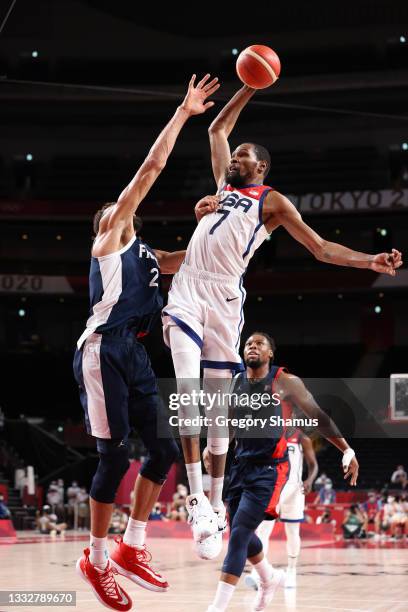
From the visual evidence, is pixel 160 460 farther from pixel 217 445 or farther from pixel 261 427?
pixel 261 427

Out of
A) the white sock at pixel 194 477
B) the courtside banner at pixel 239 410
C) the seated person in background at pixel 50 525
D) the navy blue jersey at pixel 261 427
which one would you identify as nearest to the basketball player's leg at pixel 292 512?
the courtside banner at pixel 239 410

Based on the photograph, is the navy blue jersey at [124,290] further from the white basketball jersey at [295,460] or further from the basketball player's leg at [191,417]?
the white basketball jersey at [295,460]

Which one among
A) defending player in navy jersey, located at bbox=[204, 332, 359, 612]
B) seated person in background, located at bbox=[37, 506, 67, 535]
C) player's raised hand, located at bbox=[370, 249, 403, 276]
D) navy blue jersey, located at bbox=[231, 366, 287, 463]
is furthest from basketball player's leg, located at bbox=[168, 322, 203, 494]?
seated person in background, located at bbox=[37, 506, 67, 535]

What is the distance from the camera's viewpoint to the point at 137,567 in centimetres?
668

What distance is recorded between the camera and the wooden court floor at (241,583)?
32.7 feet

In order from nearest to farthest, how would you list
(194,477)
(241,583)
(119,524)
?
(194,477)
(241,583)
(119,524)

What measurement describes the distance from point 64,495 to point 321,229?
1470 centimetres

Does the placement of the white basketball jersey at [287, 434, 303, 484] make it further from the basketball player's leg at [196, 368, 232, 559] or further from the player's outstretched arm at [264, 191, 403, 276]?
the player's outstretched arm at [264, 191, 403, 276]

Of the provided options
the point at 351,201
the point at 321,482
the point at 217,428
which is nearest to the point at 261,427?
the point at 217,428

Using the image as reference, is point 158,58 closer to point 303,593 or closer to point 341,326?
point 341,326

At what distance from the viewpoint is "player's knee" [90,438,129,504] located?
6.44m

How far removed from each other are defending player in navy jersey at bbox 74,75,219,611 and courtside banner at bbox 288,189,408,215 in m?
26.0

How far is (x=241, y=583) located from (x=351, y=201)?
2193 cm

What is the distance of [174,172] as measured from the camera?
35.6m
